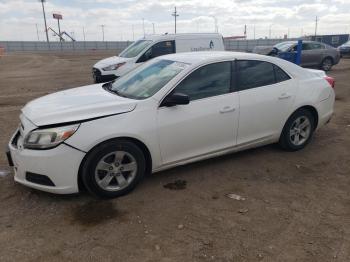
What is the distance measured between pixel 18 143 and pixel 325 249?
332 cm

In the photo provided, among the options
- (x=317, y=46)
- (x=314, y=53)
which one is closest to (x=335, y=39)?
(x=317, y=46)

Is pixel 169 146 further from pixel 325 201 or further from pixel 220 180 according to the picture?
pixel 325 201

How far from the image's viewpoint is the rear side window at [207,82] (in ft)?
14.3

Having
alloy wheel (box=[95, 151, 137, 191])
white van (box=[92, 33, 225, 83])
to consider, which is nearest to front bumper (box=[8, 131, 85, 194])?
alloy wheel (box=[95, 151, 137, 191])

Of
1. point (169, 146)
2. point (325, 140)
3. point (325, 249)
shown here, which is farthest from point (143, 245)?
point (325, 140)

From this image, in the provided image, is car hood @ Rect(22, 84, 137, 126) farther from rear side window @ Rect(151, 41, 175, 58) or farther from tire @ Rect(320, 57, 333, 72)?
tire @ Rect(320, 57, 333, 72)

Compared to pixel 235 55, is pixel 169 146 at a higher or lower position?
lower

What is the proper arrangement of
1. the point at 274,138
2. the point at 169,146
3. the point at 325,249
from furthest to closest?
the point at 274,138
the point at 169,146
the point at 325,249

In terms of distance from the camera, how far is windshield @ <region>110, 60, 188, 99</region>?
437 centimetres

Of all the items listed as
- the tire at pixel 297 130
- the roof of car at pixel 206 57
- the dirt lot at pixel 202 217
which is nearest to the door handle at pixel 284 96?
the tire at pixel 297 130

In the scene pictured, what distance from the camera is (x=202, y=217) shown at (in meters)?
3.63

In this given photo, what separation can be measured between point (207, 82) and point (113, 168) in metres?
1.62

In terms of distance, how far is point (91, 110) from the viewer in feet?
12.7

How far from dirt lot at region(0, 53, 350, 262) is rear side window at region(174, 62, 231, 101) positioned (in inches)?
42.1
